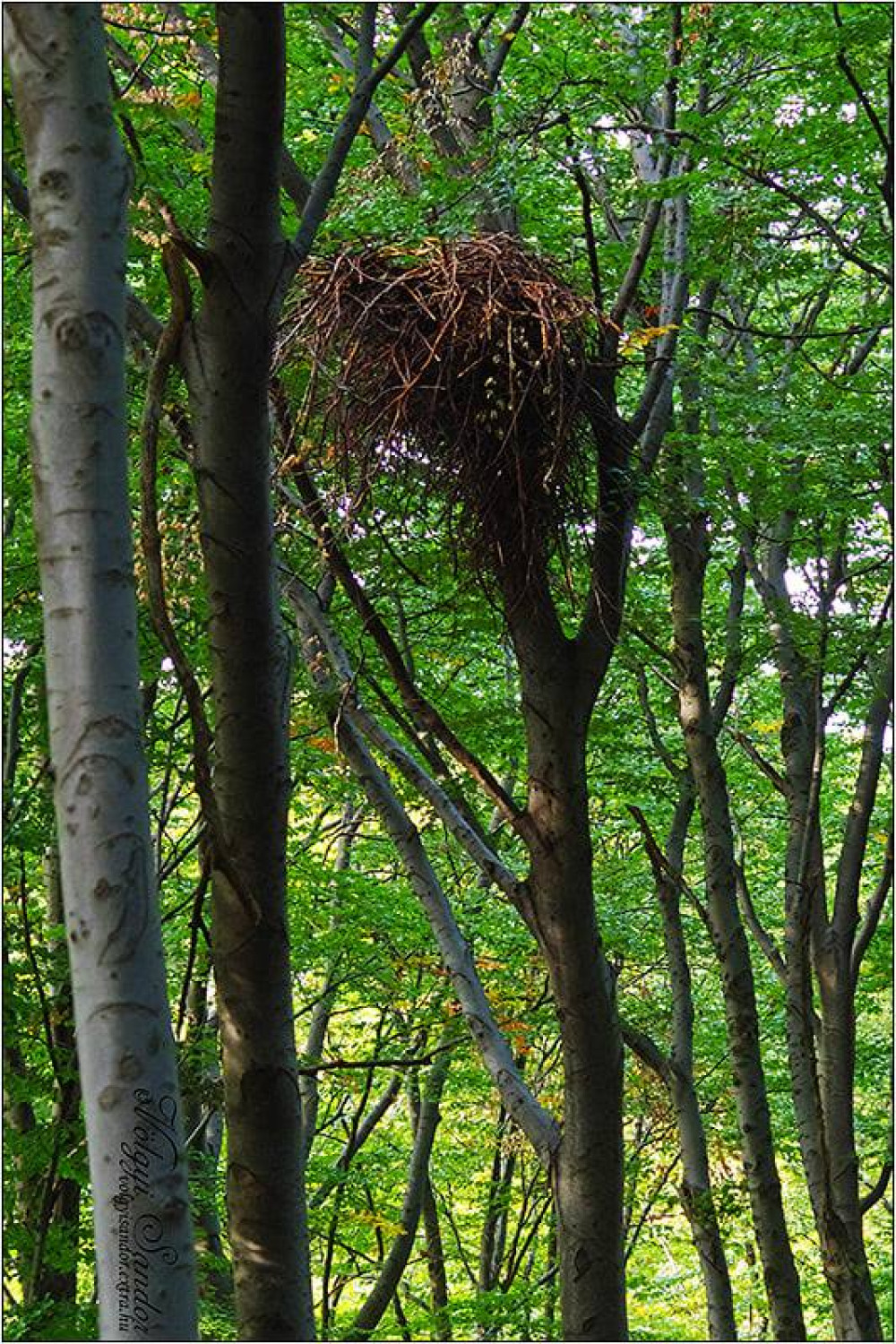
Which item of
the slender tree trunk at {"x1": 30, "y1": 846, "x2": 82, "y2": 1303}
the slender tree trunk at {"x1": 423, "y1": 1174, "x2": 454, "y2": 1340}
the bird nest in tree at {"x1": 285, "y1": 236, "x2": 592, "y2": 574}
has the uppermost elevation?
the bird nest in tree at {"x1": 285, "y1": 236, "x2": 592, "y2": 574}

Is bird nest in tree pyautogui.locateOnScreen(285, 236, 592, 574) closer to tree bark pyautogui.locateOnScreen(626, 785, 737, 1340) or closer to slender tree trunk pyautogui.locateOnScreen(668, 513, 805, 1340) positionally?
tree bark pyautogui.locateOnScreen(626, 785, 737, 1340)

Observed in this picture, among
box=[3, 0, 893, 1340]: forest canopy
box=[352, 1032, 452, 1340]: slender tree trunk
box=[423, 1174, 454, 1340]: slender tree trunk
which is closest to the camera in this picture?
box=[3, 0, 893, 1340]: forest canopy

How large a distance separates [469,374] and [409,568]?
1517 mm

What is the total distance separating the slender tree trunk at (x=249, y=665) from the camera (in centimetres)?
251

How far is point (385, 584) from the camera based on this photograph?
6438 millimetres

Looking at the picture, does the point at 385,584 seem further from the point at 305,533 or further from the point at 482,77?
the point at 482,77

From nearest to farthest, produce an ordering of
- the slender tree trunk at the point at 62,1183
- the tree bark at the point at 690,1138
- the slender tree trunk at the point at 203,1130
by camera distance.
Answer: the slender tree trunk at the point at 62,1183, the slender tree trunk at the point at 203,1130, the tree bark at the point at 690,1138

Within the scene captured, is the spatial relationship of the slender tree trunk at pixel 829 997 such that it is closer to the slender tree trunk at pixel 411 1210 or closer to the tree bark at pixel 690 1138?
the tree bark at pixel 690 1138

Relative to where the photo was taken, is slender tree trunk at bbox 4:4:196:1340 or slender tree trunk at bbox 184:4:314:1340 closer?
slender tree trunk at bbox 4:4:196:1340

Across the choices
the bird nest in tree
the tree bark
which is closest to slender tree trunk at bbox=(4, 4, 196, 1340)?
the bird nest in tree

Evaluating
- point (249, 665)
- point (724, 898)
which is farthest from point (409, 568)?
point (724, 898)

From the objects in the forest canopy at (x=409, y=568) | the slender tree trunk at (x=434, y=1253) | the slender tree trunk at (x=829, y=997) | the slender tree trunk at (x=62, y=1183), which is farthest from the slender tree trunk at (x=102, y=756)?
the slender tree trunk at (x=434, y=1253)

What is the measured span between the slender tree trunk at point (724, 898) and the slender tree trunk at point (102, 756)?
5723 millimetres

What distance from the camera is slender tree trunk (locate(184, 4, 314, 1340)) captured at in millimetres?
2510
